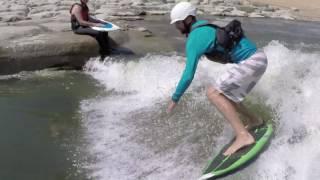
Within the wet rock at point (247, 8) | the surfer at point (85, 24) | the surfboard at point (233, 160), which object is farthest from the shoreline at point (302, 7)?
the surfboard at point (233, 160)

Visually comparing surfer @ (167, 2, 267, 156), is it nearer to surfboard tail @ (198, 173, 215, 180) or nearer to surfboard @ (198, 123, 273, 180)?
surfboard @ (198, 123, 273, 180)

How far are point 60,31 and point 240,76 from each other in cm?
730

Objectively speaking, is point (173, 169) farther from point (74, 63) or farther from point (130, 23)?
point (130, 23)

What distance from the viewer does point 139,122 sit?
779 cm

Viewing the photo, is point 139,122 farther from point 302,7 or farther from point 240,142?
point 302,7

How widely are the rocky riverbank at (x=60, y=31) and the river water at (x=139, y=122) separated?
412 millimetres

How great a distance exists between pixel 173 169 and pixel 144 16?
11.3 meters

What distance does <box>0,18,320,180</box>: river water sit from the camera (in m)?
6.00

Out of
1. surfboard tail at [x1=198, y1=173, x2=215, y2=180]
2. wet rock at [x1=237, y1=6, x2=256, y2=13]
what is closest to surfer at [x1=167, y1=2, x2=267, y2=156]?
surfboard tail at [x1=198, y1=173, x2=215, y2=180]

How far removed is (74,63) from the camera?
11.4 metres

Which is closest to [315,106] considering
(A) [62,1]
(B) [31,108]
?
(B) [31,108]

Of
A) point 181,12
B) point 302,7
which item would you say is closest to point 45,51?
point 181,12

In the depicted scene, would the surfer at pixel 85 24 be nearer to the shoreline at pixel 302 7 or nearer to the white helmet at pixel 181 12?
the white helmet at pixel 181 12

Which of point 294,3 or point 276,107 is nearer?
point 276,107
